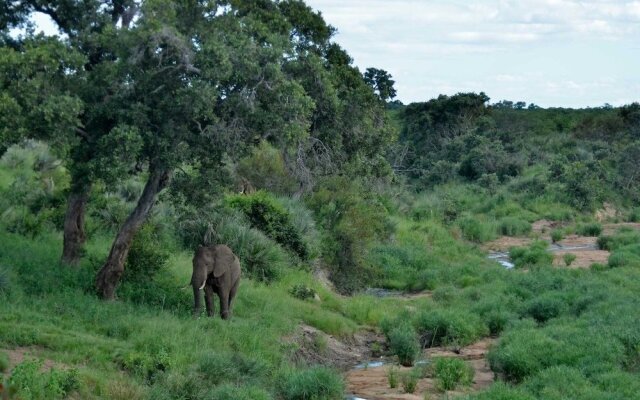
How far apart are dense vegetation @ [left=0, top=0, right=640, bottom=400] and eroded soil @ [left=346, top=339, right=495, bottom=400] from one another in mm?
333

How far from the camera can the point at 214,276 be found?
15.1 m

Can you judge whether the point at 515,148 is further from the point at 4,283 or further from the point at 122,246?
the point at 4,283

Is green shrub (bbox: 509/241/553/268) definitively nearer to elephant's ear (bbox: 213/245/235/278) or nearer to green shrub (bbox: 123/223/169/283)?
elephant's ear (bbox: 213/245/235/278)

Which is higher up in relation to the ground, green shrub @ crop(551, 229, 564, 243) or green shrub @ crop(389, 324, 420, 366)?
green shrub @ crop(551, 229, 564, 243)

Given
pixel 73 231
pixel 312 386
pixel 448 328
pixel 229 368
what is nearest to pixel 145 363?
pixel 229 368

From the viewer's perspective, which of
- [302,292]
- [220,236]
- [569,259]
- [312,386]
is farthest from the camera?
[569,259]

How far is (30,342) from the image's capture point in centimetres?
1142

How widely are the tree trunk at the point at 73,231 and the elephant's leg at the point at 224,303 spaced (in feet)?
8.92

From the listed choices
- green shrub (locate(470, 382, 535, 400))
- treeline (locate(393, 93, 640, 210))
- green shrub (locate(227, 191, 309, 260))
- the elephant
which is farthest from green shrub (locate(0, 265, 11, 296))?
treeline (locate(393, 93, 640, 210))

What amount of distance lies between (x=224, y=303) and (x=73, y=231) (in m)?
3.04

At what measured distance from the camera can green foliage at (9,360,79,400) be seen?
944cm

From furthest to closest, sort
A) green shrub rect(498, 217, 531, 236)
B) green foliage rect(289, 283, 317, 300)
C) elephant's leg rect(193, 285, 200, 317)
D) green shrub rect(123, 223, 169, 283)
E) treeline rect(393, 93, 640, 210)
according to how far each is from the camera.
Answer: treeline rect(393, 93, 640, 210) < green shrub rect(498, 217, 531, 236) < green foliage rect(289, 283, 317, 300) < green shrub rect(123, 223, 169, 283) < elephant's leg rect(193, 285, 200, 317)

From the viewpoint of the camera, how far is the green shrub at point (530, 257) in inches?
1107

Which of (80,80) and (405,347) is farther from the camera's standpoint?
(405,347)
